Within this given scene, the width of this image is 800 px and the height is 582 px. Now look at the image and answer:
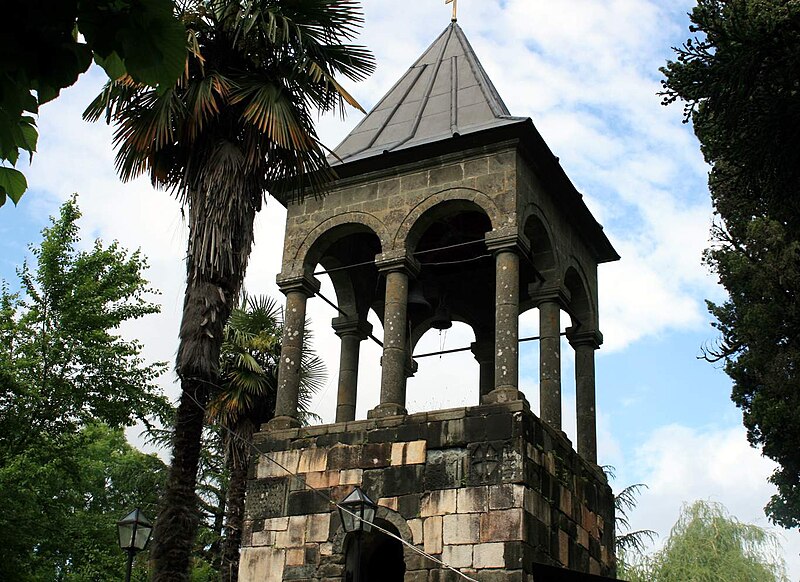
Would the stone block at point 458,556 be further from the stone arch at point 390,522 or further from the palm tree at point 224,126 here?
the palm tree at point 224,126

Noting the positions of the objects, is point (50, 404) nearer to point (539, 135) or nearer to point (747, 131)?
point (539, 135)

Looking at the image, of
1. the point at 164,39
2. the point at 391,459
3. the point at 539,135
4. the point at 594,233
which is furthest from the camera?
the point at 594,233

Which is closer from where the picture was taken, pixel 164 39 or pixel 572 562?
pixel 164 39

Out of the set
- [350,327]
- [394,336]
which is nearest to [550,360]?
[394,336]

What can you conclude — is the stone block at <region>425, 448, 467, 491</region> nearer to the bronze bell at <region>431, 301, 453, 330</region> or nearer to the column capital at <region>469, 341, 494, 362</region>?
the bronze bell at <region>431, 301, 453, 330</region>

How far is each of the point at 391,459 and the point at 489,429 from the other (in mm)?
1431

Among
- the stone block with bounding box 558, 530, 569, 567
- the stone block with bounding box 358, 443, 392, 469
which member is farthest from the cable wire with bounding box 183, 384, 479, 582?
the stone block with bounding box 558, 530, 569, 567

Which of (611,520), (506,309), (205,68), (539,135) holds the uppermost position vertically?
(539,135)

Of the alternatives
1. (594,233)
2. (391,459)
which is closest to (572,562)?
(391,459)

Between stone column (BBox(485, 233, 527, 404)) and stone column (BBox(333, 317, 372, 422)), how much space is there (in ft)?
10.4

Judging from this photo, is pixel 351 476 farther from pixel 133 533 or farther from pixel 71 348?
pixel 71 348

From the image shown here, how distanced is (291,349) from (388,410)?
6.61 feet

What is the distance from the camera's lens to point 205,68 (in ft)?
37.4

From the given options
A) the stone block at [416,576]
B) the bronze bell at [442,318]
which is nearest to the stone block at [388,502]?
the stone block at [416,576]
